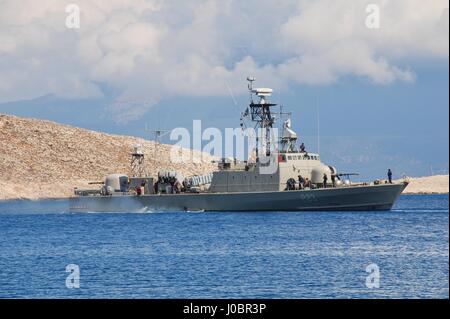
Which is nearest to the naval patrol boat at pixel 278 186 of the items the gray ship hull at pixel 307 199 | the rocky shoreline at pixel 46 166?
the gray ship hull at pixel 307 199

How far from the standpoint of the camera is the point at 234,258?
168 ft

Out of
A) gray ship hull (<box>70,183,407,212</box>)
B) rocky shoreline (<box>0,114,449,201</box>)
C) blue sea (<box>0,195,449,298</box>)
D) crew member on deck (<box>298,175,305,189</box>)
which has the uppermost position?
rocky shoreline (<box>0,114,449,201</box>)

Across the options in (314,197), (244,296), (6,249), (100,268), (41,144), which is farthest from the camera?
(41,144)

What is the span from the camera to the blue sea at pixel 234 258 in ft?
134

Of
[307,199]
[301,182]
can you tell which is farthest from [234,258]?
[301,182]

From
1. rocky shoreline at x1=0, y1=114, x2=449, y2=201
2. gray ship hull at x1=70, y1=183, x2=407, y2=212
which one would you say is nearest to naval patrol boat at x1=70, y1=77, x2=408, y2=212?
gray ship hull at x1=70, y1=183, x2=407, y2=212

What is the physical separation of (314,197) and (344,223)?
1391 centimetres

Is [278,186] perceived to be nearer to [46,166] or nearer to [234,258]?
[234,258]

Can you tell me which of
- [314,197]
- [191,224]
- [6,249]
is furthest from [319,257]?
[314,197]

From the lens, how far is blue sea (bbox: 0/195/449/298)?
40875mm

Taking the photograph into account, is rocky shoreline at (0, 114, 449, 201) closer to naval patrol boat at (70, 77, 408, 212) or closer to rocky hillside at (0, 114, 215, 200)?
rocky hillside at (0, 114, 215, 200)

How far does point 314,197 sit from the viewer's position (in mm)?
85312
